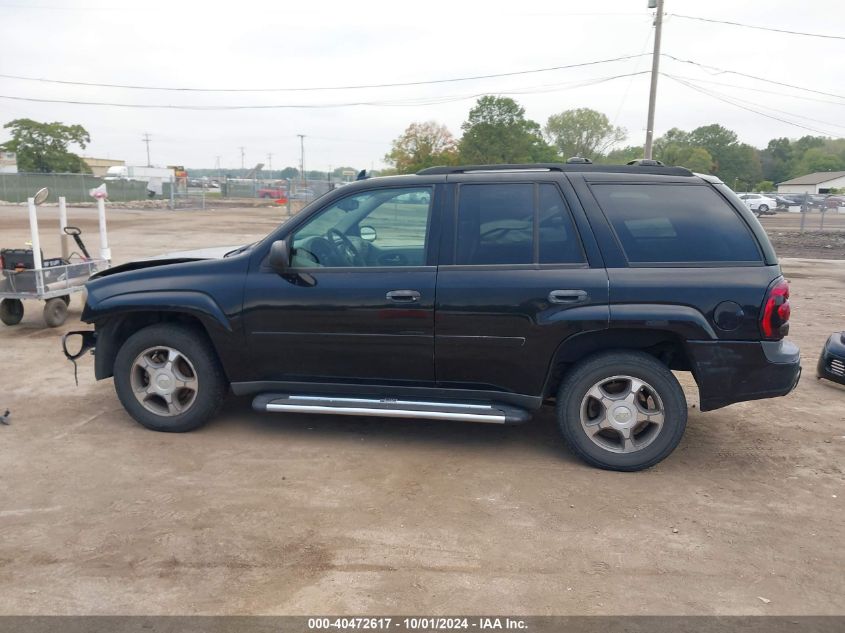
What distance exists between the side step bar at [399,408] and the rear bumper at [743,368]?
3.75ft

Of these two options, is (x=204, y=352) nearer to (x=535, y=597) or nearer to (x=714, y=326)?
(x=535, y=597)

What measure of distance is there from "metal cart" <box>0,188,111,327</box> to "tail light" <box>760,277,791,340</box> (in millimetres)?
7272

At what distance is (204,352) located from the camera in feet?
16.5

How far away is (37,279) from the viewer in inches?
316

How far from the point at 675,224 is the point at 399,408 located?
2.14m

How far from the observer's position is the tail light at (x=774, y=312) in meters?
4.37

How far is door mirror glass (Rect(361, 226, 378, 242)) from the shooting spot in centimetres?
490

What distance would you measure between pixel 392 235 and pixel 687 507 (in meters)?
2.51

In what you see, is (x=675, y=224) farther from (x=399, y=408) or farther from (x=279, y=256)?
(x=279, y=256)

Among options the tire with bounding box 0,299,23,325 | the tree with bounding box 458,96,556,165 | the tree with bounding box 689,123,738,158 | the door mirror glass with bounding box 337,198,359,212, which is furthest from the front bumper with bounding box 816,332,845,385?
the tree with bounding box 689,123,738,158

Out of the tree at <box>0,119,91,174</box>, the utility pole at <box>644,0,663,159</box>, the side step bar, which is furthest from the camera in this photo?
the tree at <box>0,119,91,174</box>

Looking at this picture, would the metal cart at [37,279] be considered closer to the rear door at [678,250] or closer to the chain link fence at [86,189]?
the rear door at [678,250]

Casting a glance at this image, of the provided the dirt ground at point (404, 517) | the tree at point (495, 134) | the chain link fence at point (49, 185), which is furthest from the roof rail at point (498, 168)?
the chain link fence at point (49, 185)

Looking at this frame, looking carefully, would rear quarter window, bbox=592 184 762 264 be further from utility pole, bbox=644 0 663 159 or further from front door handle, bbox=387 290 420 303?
utility pole, bbox=644 0 663 159
